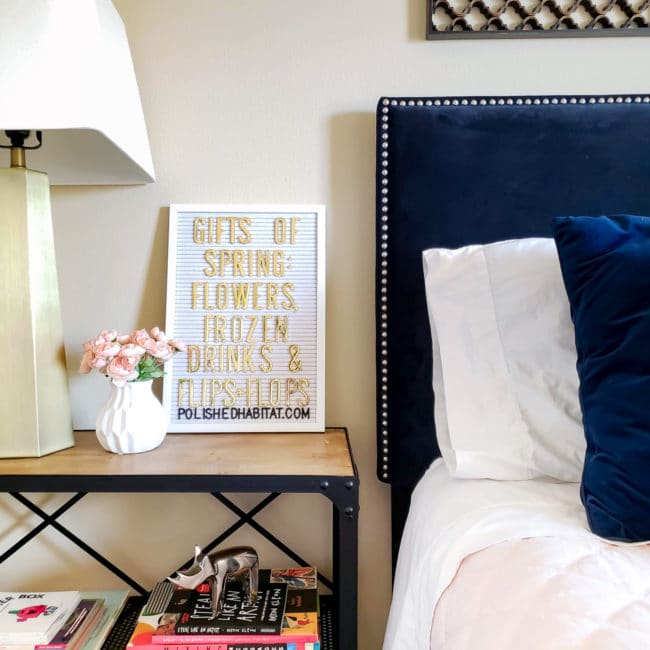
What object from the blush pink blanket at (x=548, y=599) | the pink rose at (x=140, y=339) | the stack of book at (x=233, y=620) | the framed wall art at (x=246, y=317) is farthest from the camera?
the framed wall art at (x=246, y=317)

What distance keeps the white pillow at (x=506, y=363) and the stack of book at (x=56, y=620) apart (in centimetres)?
73

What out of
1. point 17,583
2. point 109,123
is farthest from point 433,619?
point 17,583

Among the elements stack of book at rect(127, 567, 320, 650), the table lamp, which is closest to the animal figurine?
stack of book at rect(127, 567, 320, 650)

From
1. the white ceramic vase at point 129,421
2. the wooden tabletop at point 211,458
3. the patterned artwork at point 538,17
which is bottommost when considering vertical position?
the wooden tabletop at point 211,458

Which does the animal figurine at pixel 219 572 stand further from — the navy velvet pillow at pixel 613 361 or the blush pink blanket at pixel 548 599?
the navy velvet pillow at pixel 613 361

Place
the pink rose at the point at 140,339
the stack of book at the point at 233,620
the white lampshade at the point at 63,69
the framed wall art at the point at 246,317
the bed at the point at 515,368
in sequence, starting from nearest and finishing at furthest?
the bed at the point at 515,368, the white lampshade at the point at 63,69, the stack of book at the point at 233,620, the pink rose at the point at 140,339, the framed wall art at the point at 246,317

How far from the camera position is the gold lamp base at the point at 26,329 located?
0.92 m

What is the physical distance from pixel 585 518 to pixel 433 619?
247 millimetres

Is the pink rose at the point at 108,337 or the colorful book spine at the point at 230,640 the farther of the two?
the pink rose at the point at 108,337

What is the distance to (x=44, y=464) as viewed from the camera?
90 cm

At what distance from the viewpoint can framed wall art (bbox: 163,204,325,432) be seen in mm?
1109

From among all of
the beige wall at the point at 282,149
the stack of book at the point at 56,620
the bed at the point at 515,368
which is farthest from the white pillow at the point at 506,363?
the stack of book at the point at 56,620

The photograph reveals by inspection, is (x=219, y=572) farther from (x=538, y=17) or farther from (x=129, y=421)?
(x=538, y=17)

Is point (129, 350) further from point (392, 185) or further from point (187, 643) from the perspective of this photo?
point (392, 185)
